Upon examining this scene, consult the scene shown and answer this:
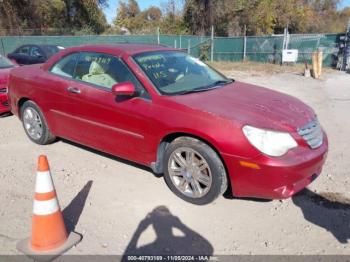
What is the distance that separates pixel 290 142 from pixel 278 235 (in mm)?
893

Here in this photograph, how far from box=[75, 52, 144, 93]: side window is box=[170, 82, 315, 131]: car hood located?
29.5 inches

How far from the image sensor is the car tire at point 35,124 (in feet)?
18.4

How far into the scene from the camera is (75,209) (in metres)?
3.89

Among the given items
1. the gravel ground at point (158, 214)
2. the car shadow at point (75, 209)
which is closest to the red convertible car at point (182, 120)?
the gravel ground at point (158, 214)

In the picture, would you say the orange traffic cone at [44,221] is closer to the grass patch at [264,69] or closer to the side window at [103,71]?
the side window at [103,71]

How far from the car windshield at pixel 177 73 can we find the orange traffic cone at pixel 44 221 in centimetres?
A: 167

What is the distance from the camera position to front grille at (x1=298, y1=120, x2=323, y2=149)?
379cm

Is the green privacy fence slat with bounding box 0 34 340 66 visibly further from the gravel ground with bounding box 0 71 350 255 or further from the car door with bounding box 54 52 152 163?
the car door with bounding box 54 52 152 163

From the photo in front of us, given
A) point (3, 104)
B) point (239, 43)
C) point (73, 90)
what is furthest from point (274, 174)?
point (239, 43)

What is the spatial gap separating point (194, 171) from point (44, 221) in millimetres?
1582

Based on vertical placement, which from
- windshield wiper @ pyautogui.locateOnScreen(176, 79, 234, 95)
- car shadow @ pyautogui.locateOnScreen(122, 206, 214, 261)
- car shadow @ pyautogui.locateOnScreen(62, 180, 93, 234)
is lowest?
car shadow @ pyautogui.locateOnScreen(122, 206, 214, 261)

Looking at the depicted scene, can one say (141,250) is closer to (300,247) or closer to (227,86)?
(300,247)

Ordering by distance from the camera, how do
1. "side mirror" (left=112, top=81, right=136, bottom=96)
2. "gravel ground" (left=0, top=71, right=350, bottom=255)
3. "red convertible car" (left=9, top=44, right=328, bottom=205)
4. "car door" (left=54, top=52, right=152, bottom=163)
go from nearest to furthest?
"gravel ground" (left=0, top=71, right=350, bottom=255) → "red convertible car" (left=9, top=44, right=328, bottom=205) → "side mirror" (left=112, top=81, right=136, bottom=96) → "car door" (left=54, top=52, right=152, bottom=163)

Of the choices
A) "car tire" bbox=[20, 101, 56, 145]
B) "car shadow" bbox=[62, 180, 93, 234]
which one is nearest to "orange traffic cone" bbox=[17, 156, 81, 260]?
"car shadow" bbox=[62, 180, 93, 234]
